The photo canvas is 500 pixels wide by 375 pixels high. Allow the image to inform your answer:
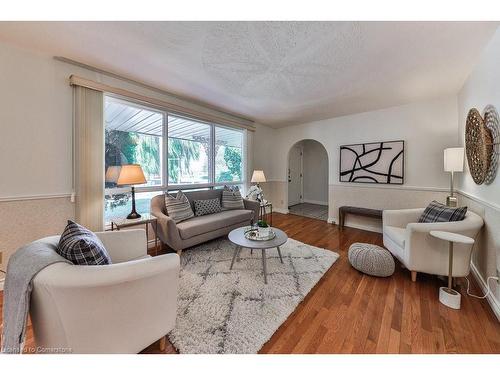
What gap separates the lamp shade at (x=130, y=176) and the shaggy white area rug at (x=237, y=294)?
3.72 feet

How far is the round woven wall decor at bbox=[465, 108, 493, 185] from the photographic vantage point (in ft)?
5.84

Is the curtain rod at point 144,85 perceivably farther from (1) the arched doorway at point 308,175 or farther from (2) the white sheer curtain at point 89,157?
(1) the arched doorway at point 308,175

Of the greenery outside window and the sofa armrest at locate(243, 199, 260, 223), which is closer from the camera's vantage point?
the greenery outside window

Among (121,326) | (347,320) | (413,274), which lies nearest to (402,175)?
(413,274)

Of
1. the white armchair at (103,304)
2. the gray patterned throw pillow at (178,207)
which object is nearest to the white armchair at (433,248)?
the white armchair at (103,304)

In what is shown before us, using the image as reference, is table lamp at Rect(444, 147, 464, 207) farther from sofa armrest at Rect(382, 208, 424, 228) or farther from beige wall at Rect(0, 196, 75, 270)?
beige wall at Rect(0, 196, 75, 270)

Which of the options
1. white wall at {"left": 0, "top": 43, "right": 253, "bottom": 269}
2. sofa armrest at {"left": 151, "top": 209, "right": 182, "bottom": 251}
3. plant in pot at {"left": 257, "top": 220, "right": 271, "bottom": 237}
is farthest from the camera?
sofa armrest at {"left": 151, "top": 209, "right": 182, "bottom": 251}

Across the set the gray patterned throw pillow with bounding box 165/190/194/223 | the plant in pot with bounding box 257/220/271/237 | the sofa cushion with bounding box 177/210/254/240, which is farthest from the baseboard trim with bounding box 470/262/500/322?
the gray patterned throw pillow with bounding box 165/190/194/223

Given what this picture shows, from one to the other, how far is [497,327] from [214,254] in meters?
2.56

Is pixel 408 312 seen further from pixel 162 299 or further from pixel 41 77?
pixel 41 77

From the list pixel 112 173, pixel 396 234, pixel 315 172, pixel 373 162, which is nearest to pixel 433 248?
pixel 396 234

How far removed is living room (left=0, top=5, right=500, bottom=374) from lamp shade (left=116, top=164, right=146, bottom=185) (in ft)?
0.14

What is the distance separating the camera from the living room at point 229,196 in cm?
107

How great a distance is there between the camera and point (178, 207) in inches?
108
